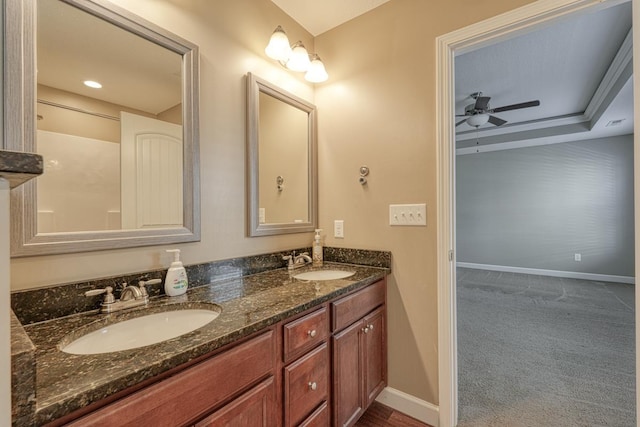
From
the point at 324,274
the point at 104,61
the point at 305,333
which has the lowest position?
the point at 305,333

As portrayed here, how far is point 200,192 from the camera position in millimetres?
1356

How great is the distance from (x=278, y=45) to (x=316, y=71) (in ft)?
1.07

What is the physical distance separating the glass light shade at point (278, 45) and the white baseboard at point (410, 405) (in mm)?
2099

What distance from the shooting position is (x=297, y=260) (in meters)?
1.84

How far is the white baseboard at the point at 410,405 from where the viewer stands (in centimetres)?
160

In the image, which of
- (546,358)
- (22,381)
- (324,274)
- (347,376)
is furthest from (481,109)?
(22,381)

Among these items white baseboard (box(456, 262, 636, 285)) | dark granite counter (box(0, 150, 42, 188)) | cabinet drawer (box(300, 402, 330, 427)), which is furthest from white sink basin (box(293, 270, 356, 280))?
white baseboard (box(456, 262, 636, 285))

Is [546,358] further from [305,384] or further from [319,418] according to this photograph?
[305,384]

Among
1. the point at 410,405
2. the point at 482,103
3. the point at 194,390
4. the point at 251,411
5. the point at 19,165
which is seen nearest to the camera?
the point at 19,165

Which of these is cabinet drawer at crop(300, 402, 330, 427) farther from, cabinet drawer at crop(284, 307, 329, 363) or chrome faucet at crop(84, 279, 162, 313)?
chrome faucet at crop(84, 279, 162, 313)

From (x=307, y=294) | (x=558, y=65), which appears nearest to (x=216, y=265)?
(x=307, y=294)

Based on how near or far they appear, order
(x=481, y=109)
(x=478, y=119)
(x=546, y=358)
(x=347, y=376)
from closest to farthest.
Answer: (x=347, y=376)
(x=546, y=358)
(x=481, y=109)
(x=478, y=119)

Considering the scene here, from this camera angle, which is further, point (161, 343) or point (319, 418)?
point (319, 418)

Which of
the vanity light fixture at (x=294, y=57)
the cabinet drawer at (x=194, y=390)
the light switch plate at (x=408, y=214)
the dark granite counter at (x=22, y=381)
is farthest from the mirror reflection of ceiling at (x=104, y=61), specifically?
the light switch plate at (x=408, y=214)
